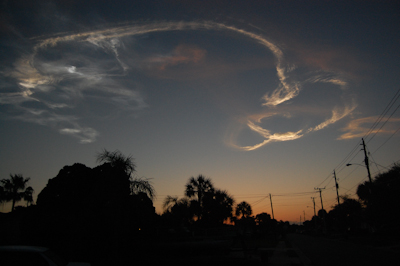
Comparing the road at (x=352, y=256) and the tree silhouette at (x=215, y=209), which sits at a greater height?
the tree silhouette at (x=215, y=209)

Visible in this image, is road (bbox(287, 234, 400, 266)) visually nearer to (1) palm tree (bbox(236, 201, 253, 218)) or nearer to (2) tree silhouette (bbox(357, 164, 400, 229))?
(2) tree silhouette (bbox(357, 164, 400, 229))

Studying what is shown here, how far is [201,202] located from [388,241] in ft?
77.6

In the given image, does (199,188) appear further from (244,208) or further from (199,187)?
(244,208)

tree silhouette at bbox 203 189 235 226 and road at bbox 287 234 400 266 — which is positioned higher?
tree silhouette at bbox 203 189 235 226

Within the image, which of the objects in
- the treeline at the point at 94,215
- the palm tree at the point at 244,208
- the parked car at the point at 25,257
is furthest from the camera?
the palm tree at the point at 244,208

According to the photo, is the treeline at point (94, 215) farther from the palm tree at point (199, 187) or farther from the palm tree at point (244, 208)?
the palm tree at point (244, 208)

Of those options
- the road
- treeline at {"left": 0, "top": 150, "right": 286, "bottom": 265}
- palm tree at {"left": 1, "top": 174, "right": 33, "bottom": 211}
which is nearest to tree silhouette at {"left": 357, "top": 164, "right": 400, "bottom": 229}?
the road

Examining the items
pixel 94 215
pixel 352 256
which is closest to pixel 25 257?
pixel 94 215

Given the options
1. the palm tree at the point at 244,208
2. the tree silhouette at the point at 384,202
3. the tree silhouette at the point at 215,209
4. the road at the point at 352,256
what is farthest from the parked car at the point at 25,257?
the palm tree at the point at 244,208

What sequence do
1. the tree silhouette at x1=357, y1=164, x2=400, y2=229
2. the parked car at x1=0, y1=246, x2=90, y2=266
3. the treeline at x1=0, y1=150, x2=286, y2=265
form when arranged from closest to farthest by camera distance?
the parked car at x1=0, y1=246, x2=90, y2=266
the treeline at x1=0, y1=150, x2=286, y2=265
the tree silhouette at x1=357, y1=164, x2=400, y2=229

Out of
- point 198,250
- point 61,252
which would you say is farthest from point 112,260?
point 198,250

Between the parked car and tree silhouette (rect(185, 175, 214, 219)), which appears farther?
tree silhouette (rect(185, 175, 214, 219))

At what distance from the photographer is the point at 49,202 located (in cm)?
1781

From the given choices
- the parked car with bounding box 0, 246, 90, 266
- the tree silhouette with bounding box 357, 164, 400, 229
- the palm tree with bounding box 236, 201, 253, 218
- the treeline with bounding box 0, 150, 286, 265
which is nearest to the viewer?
the parked car with bounding box 0, 246, 90, 266
